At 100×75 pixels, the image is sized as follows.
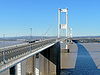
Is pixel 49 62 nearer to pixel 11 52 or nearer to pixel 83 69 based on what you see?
pixel 83 69

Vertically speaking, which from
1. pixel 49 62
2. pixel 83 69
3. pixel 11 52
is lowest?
pixel 83 69

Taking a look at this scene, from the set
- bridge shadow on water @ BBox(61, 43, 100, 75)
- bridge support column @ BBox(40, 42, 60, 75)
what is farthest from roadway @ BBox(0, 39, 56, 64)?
bridge shadow on water @ BBox(61, 43, 100, 75)

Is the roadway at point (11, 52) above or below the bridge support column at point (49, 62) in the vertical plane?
above

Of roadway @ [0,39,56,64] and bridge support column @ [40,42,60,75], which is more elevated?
roadway @ [0,39,56,64]

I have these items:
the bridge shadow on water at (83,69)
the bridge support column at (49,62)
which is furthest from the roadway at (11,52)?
the bridge shadow on water at (83,69)

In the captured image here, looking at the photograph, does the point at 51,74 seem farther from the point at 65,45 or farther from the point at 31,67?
the point at 65,45

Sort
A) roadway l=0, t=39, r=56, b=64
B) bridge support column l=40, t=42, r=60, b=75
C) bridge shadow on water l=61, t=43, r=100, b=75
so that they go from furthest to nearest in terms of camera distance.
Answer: bridge shadow on water l=61, t=43, r=100, b=75, bridge support column l=40, t=42, r=60, b=75, roadway l=0, t=39, r=56, b=64

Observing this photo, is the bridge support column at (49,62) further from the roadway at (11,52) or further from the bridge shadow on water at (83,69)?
the roadway at (11,52)

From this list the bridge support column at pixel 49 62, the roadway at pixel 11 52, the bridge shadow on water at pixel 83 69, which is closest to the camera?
the roadway at pixel 11 52

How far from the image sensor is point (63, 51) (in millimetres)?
60844

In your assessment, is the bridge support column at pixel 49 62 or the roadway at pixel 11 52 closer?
the roadway at pixel 11 52

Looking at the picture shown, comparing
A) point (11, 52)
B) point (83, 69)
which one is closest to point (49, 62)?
point (83, 69)

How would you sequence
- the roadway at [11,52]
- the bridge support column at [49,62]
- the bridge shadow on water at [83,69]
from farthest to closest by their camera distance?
1. the bridge shadow on water at [83,69]
2. the bridge support column at [49,62]
3. the roadway at [11,52]

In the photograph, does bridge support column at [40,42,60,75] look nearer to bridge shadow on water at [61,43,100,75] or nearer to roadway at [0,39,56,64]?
bridge shadow on water at [61,43,100,75]
